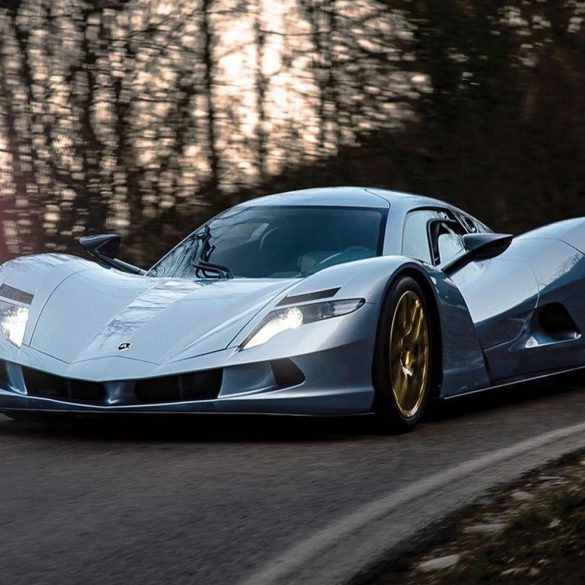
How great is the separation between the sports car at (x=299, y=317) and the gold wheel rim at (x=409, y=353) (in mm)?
10

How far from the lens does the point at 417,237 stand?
7.45m

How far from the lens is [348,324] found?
239 inches

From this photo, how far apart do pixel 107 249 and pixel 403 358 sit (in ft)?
6.98

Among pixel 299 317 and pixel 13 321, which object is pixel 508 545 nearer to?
pixel 299 317

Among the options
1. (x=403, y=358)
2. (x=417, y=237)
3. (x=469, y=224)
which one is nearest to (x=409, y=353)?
(x=403, y=358)

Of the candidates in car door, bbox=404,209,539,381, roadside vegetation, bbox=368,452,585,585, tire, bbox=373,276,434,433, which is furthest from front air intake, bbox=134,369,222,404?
car door, bbox=404,209,539,381

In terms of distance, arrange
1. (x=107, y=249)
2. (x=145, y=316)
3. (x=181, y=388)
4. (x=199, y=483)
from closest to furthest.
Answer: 1. (x=199, y=483)
2. (x=181, y=388)
3. (x=145, y=316)
4. (x=107, y=249)

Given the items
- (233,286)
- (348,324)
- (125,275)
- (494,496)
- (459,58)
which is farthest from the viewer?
(459,58)

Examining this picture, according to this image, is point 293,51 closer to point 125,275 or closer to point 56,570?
point 125,275

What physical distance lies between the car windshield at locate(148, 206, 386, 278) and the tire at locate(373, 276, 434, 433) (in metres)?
0.60

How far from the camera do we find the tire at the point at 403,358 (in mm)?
6184

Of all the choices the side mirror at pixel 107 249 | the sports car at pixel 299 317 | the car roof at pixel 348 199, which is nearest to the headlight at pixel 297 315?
the sports car at pixel 299 317

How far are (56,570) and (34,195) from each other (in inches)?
326

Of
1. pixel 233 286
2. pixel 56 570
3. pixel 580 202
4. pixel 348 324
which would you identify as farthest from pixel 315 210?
pixel 580 202
